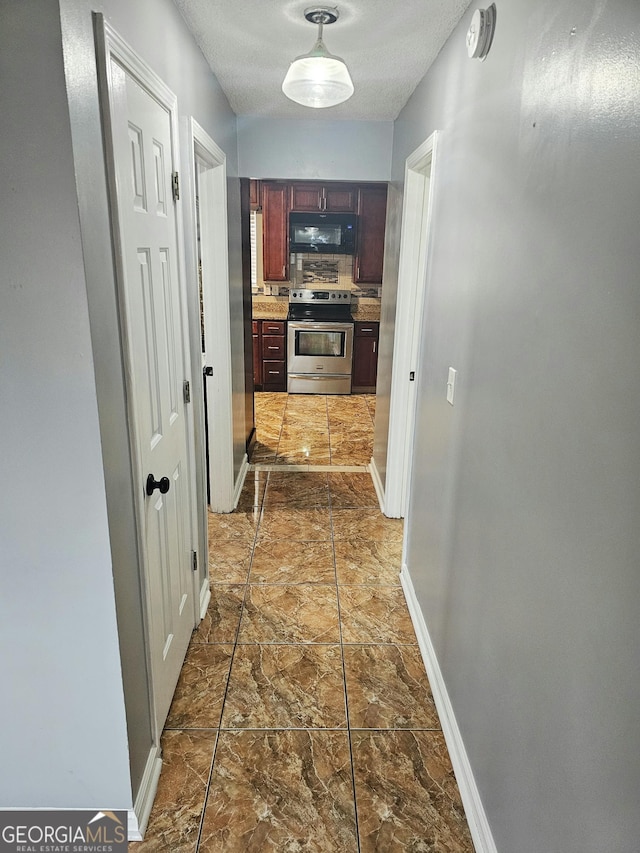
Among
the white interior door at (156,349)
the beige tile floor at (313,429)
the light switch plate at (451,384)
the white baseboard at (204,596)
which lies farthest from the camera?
the beige tile floor at (313,429)

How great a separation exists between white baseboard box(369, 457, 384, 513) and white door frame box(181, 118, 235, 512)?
983 mm

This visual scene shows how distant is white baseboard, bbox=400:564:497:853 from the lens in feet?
4.96

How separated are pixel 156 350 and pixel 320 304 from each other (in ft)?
16.5

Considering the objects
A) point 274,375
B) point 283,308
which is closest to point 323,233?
point 283,308

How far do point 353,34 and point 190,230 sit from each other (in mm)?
944

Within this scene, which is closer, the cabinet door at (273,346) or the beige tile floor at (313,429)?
the beige tile floor at (313,429)

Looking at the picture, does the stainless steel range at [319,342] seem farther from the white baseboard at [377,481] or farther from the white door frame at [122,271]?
the white door frame at [122,271]

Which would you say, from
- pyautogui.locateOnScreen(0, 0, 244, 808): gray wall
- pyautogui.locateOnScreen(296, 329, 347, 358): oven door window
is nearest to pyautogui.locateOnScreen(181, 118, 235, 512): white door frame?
pyautogui.locateOnScreen(0, 0, 244, 808): gray wall

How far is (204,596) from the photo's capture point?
256cm

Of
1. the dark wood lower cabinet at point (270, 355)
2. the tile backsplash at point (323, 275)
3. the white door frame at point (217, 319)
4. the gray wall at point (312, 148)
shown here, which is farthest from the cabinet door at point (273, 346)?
the white door frame at point (217, 319)

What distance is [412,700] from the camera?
6.79ft

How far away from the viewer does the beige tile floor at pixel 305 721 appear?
5.22 feet

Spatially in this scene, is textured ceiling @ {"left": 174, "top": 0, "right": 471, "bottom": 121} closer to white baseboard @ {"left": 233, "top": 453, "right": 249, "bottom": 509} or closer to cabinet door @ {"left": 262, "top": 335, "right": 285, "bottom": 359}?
white baseboard @ {"left": 233, "top": 453, "right": 249, "bottom": 509}

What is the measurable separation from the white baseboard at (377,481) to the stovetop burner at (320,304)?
2679mm
